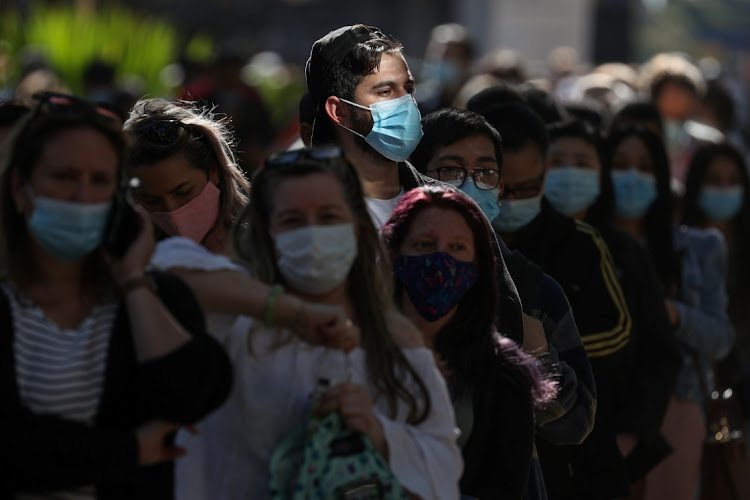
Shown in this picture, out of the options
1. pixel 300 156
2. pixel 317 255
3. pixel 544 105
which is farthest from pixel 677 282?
pixel 317 255

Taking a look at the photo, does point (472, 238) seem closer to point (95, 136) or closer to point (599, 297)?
point (95, 136)

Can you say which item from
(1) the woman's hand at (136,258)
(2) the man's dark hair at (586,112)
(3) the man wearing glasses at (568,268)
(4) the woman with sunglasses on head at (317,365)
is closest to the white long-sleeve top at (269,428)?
(4) the woman with sunglasses on head at (317,365)

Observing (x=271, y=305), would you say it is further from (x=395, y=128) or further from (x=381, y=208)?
(x=395, y=128)

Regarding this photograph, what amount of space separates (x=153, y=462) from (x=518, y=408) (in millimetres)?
1133

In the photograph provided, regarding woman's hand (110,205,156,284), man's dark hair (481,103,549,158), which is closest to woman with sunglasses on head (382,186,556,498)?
woman's hand (110,205,156,284)

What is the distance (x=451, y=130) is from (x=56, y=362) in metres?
2.03

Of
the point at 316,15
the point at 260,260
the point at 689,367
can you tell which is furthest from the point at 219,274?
the point at 316,15

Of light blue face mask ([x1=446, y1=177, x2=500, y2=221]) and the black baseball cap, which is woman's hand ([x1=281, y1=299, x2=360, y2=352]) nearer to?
light blue face mask ([x1=446, y1=177, x2=500, y2=221])

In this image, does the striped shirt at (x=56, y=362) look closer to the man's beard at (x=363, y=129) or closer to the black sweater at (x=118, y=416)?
the black sweater at (x=118, y=416)

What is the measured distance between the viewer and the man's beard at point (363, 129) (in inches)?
194

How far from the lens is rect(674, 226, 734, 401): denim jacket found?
682 centimetres

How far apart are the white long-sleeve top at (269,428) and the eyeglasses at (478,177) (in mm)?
1420

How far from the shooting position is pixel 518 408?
4199mm

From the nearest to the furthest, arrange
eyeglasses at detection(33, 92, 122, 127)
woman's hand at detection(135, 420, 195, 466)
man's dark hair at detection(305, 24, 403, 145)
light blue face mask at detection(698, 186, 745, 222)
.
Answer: woman's hand at detection(135, 420, 195, 466) → eyeglasses at detection(33, 92, 122, 127) → man's dark hair at detection(305, 24, 403, 145) → light blue face mask at detection(698, 186, 745, 222)
